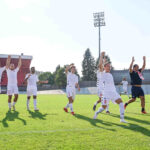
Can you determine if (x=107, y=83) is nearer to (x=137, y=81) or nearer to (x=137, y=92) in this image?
Result: (x=137, y=81)

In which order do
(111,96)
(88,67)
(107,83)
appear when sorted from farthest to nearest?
(88,67), (107,83), (111,96)

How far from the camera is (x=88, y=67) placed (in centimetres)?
9656

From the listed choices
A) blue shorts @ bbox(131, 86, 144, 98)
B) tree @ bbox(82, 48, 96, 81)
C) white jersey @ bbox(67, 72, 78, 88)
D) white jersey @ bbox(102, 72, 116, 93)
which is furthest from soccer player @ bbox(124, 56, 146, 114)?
tree @ bbox(82, 48, 96, 81)

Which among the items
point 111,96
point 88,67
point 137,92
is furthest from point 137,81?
point 88,67

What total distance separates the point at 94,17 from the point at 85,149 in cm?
5317

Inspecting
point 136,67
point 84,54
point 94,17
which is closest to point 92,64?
point 84,54

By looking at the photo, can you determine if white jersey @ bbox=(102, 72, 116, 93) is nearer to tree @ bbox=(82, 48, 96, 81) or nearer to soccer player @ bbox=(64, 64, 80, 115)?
soccer player @ bbox=(64, 64, 80, 115)

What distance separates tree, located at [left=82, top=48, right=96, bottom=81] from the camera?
314 ft

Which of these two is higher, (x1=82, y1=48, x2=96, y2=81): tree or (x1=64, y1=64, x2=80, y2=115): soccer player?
(x1=82, y1=48, x2=96, y2=81): tree

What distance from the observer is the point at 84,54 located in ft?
325

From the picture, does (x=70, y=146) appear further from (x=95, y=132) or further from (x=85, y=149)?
(x=95, y=132)

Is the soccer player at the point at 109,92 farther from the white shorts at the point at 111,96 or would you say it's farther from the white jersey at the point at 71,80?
the white jersey at the point at 71,80

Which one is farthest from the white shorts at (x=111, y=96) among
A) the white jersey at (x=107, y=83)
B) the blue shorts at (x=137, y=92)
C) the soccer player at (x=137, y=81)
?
the blue shorts at (x=137, y=92)

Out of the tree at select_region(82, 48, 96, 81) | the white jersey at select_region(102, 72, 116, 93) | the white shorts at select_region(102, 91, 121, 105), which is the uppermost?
the tree at select_region(82, 48, 96, 81)
